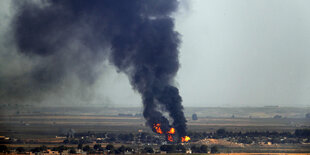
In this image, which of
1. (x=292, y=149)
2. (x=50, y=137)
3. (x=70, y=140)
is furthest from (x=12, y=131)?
(x=292, y=149)

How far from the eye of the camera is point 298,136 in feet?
382

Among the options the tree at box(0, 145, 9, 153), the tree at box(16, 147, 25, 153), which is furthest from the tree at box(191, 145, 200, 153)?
the tree at box(0, 145, 9, 153)

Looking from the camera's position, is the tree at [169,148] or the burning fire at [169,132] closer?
the tree at [169,148]

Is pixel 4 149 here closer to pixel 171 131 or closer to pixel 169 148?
pixel 169 148

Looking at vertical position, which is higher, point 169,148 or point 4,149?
point 4,149

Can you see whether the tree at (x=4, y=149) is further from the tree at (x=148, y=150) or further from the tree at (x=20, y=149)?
the tree at (x=148, y=150)

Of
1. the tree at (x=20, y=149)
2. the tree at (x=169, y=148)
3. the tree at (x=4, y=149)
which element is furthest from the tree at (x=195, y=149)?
the tree at (x=4, y=149)

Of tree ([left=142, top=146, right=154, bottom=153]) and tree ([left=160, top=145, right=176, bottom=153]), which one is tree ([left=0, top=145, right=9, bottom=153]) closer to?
tree ([left=142, top=146, right=154, bottom=153])

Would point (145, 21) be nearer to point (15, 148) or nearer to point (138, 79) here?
point (138, 79)

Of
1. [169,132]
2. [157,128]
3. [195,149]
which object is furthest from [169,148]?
[157,128]

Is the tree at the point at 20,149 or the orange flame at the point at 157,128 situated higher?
the orange flame at the point at 157,128

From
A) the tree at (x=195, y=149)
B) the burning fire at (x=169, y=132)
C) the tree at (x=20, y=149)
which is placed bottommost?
the tree at (x=195, y=149)

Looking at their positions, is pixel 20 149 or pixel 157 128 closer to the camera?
pixel 20 149

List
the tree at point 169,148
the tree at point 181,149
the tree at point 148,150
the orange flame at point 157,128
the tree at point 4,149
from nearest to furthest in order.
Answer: the tree at point 4,149, the tree at point 148,150, the tree at point 181,149, the tree at point 169,148, the orange flame at point 157,128
